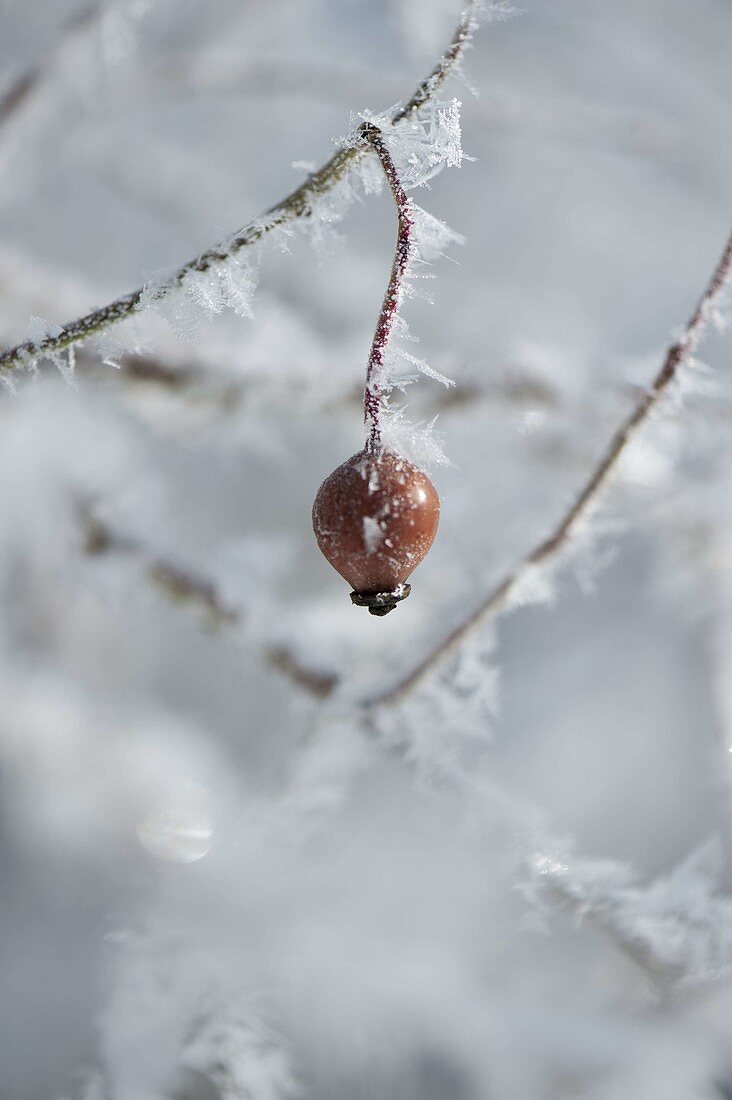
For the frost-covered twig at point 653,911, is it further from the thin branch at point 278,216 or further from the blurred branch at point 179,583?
the thin branch at point 278,216

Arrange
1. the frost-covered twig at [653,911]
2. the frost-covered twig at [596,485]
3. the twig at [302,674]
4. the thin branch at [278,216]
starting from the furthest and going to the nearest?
the twig at [302,674], the frost-covered twig at [653,911], the frost-covered twig at [596,485], the thin branch at [278,216]

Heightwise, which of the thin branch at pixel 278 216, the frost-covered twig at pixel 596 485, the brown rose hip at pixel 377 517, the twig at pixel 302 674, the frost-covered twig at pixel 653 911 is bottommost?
the frost-covered twig at pixel 653 911

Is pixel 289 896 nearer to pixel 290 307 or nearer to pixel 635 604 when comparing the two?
pixel 635 604

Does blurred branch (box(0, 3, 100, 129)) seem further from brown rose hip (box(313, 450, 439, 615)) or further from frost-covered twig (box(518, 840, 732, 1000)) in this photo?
frost-covered twig (box(518, 840, 732, 1000))

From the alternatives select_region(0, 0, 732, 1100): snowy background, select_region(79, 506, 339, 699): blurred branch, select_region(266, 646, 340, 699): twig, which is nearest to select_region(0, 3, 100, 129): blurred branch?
select_region(0, 0, 732, 1100): snowy background

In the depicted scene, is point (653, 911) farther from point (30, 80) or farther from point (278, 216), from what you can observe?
point (30, 80)

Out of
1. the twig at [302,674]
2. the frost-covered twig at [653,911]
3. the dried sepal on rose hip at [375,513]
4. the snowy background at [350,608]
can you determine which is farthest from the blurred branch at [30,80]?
the frost-covered twig at [653,911]
